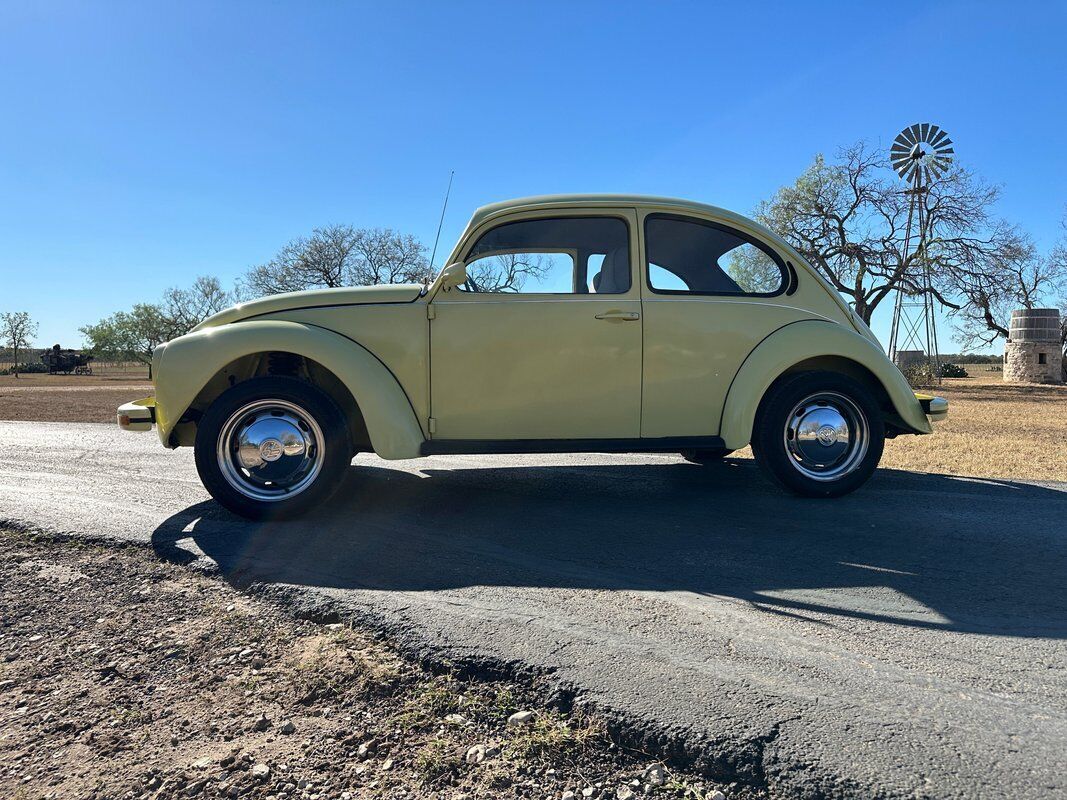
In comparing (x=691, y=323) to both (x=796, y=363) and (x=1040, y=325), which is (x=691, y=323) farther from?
(x=1040, y=325)

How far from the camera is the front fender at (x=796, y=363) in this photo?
13.2 feet

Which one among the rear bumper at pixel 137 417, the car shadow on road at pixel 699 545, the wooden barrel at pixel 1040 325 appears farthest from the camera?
the wooden barrel at pixel 1040 325

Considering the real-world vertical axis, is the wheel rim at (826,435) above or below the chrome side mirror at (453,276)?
below

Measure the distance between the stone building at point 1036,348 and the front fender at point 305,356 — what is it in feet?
127

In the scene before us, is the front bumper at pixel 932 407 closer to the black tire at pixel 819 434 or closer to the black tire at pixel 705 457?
the black tire at pixel 819 434

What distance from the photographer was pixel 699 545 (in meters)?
3.23

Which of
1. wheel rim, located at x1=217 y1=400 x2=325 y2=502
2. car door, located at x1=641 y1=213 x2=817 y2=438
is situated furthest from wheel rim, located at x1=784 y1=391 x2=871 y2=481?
wheel rim, located at x1=217 y1=400 x2=325 y2=502

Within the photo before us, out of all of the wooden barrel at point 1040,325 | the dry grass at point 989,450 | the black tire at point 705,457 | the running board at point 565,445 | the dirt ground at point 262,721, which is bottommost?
the dirt ground at point 262,721

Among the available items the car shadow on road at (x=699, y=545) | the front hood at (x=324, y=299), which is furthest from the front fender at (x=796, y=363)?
the front hood at (x=324, y=299)

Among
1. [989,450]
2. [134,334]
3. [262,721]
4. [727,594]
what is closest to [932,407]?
[727,594]

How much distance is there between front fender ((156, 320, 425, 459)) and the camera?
3740 mm

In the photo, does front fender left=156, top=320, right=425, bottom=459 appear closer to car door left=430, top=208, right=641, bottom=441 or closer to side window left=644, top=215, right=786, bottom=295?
car door left=430, top=208, right=641, bottom=441

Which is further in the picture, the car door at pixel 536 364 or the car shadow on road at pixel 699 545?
the car door at pixel 536 364

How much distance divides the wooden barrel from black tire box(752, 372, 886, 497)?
122 feet
